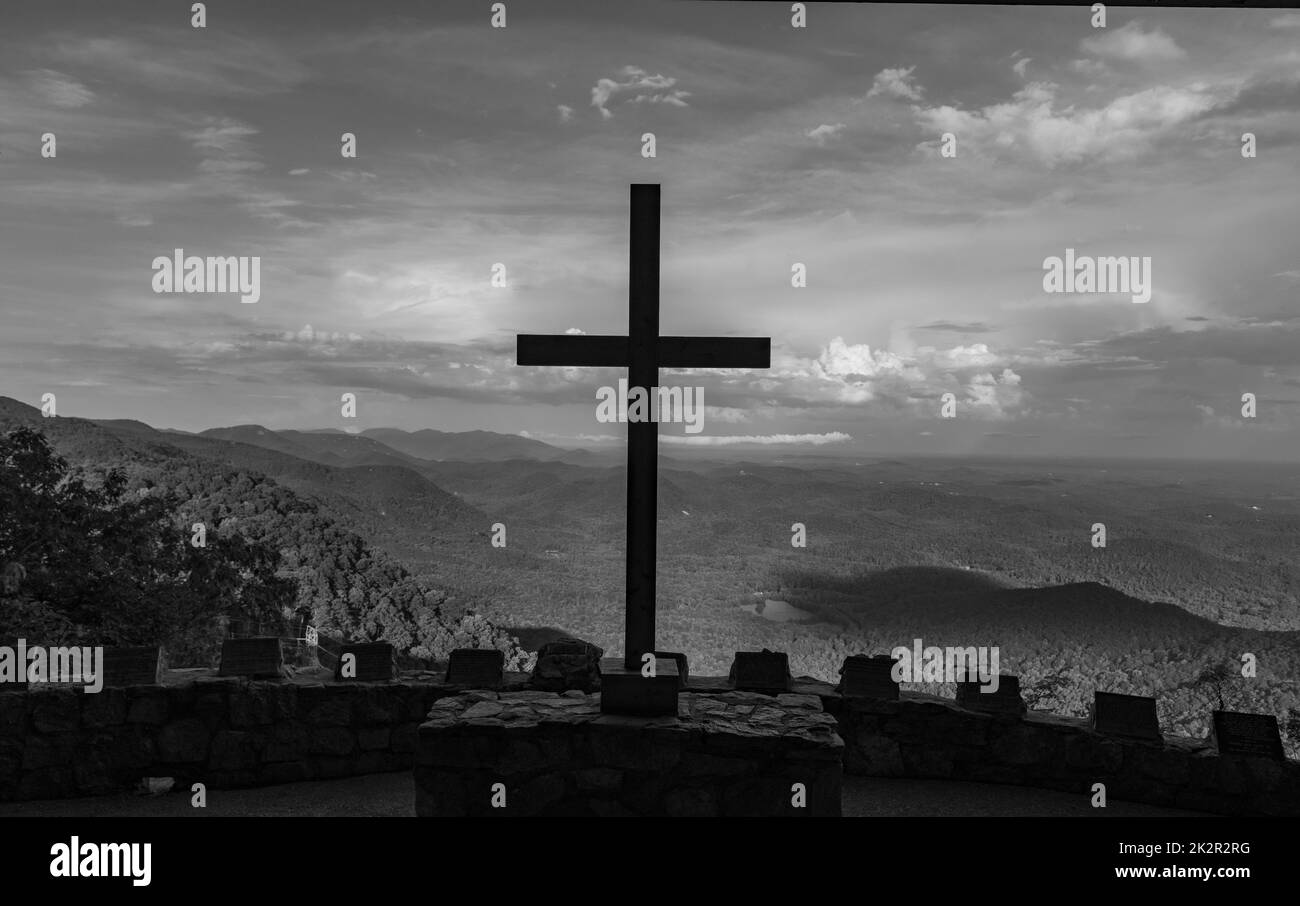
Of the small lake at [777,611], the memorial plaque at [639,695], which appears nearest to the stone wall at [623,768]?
the memorial plaque at [639,695]

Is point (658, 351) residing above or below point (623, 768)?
above

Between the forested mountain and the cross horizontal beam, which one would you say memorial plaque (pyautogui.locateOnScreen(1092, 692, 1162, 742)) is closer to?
the cross horizontal beam

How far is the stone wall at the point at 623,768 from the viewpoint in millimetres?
Result: 3844

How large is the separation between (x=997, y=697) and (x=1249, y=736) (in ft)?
4.54

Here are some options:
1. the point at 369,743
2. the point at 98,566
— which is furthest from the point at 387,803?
the point at 98,566

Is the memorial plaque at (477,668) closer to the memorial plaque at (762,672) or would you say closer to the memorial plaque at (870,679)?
the memorial plaque at (762,672)

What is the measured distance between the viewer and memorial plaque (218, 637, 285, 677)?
5.45 m

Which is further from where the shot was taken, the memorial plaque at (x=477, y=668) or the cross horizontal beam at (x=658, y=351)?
the memorial plaque at (x=477, y=668)

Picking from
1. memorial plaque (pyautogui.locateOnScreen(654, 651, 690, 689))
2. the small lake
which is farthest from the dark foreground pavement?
the small lake

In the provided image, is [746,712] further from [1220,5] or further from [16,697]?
[1220,5]

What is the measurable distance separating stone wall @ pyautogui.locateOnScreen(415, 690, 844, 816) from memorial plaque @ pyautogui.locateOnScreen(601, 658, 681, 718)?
102 mm

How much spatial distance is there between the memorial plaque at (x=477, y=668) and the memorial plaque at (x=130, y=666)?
1895mm

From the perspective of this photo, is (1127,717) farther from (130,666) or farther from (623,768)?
(130,666)

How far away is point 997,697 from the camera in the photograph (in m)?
5.34
